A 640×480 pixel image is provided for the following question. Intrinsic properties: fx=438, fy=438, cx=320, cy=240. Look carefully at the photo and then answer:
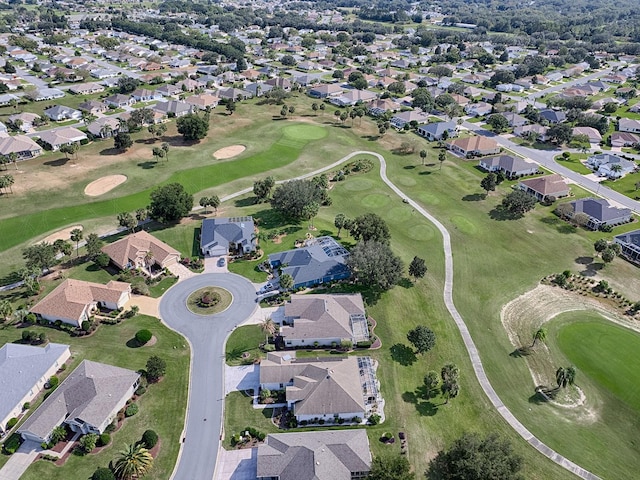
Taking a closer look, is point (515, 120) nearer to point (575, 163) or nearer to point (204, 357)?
point (575, 163)

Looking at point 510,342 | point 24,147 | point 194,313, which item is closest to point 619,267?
point 510,342

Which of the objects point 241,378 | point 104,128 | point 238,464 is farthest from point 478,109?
point 238,464

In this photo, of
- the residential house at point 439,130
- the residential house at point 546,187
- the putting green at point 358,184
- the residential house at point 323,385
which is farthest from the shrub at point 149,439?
the residential house at point 439,130

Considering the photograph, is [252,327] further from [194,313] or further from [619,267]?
[619,267]

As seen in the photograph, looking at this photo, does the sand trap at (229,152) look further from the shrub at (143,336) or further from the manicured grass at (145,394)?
the shrub at (143,336)

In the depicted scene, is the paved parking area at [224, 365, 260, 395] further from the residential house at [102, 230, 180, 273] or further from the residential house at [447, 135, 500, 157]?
the residential house at [447, 135, 500, 157]

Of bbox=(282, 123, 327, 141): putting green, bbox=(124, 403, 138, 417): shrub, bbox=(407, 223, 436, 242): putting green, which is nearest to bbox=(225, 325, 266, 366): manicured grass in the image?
bbox=(124, 403, 138, 417): shrub
